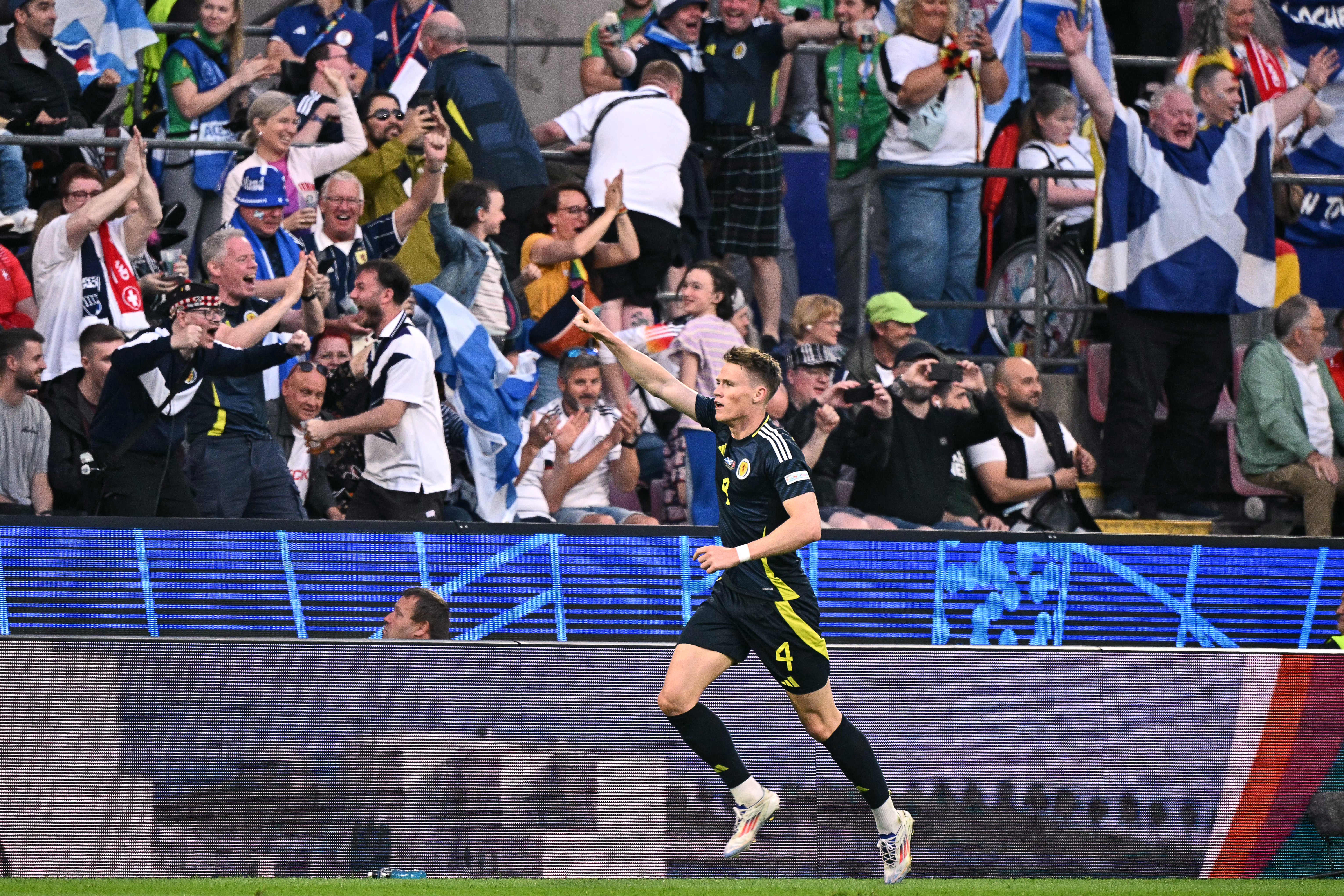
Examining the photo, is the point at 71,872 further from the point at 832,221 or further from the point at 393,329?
the point at 832,221

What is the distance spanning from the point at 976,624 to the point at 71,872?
4.84 m

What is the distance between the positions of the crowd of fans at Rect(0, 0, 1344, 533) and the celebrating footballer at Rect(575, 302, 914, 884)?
8.07 ft

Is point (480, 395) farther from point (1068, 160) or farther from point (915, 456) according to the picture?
point (1068, 160)

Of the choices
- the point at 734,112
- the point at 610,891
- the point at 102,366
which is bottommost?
the point at 610,891

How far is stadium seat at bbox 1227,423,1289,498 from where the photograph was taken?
12.1 meters

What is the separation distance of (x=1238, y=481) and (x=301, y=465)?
6.25 meters

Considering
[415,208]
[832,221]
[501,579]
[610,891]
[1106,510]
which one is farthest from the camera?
[832,221]

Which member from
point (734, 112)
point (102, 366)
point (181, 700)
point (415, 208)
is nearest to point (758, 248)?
point (734, 112)

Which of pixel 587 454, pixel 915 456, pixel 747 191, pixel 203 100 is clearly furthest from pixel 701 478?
pixel 203 100

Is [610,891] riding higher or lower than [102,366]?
lower

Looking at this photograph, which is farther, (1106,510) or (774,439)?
(1106,510)

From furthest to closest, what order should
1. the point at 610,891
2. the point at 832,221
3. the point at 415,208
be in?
the point at 832,221 < the point at 415,208 < the point at 610,891

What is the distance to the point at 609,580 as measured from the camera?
9.37 m

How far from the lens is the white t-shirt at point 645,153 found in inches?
455
